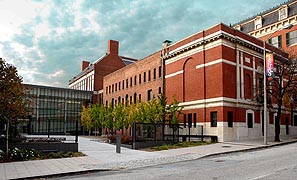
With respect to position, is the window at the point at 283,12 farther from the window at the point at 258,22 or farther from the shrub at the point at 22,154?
the shrub at the point at 22,154

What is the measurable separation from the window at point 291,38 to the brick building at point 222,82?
13805 millimetres

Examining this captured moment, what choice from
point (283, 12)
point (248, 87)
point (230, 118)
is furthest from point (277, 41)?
point (230, 118)

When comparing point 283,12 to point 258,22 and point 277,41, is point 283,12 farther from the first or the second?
point 258,22

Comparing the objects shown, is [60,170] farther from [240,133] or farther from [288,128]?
[288,128]

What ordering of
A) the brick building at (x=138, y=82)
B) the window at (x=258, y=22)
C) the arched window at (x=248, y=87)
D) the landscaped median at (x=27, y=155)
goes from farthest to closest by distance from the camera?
the window at (x=258, y=22) → the brick building at (x=138, y=82) → the arched window at (x=248, y=87) → the landscaped median at (x=27, y=155)

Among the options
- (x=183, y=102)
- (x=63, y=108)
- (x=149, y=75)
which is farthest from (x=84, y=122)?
(x=183, y=102)

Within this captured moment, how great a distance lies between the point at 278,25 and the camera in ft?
156

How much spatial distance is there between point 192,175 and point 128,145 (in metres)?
13.8

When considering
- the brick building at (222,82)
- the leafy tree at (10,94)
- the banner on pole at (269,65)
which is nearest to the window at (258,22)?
the brick building at (222,82)

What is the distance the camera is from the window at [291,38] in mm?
45594

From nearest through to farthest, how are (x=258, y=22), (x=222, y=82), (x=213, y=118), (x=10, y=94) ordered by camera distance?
(x=10, y=94)
(x=222, y=82)
(x=213, y=118)
(x=258, y=22)

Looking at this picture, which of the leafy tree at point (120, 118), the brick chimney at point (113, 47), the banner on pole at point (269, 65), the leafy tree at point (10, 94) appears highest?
the brick chimney at point (113, 47)

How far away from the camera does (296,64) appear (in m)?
31.1

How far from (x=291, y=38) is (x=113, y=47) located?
39902 mm
